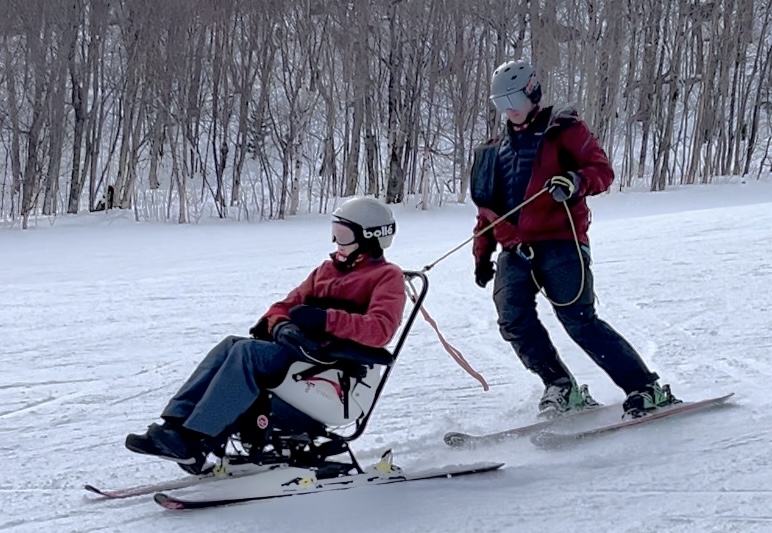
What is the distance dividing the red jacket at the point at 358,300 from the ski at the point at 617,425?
107cm

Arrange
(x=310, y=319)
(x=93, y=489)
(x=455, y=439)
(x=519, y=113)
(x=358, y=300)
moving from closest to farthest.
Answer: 1. (x=310, y=319)
2. (x=93, y=489)
3. (x=358, y=300)
4. (x=455, y=439)
5. (x=519, y=113)

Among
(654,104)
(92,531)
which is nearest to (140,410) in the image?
(92,531)

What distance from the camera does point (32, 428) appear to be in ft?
16.0

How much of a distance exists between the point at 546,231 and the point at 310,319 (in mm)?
1489

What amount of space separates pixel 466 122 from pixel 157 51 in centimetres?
617

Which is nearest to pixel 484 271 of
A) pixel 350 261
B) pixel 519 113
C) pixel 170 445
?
pixel 519 113

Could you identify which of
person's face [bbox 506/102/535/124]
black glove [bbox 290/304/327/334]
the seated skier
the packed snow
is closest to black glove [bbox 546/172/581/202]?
person's face [bbox 506/102/535/124]

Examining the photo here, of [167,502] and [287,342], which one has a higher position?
[287,342]

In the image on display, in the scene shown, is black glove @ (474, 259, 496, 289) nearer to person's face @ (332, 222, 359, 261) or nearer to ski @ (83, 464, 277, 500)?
person's face @ (332, 222, 359, 261)

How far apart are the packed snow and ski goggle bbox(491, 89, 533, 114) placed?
1612mm

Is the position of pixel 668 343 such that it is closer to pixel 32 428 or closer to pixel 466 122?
pixel 32 428

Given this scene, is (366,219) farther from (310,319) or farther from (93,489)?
(93,489)

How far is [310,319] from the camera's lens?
11.8 feet

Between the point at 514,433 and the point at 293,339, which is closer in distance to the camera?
the point at 293,339
